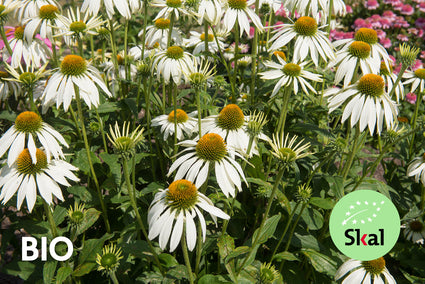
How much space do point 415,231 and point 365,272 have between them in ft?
3.11

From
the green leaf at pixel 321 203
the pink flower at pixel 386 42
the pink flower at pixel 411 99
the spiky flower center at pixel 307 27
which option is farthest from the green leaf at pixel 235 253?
the pink flower at pixel 386 42

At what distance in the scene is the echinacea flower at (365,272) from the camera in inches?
69.9

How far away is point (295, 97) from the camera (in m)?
2.47

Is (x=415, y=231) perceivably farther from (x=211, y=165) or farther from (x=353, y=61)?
(x=211, y=165)

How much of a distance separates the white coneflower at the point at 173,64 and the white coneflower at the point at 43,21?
0.72 metres

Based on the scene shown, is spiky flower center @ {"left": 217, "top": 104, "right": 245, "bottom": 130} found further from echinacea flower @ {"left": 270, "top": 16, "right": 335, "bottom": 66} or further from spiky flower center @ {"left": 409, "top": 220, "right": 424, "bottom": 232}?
spiky flower center @ {"left": 409, "top": 220, "right": 424, "bottom": 232}

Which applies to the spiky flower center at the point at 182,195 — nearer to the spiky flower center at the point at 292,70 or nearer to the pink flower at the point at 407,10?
the spiky flower center at the point at 292,70

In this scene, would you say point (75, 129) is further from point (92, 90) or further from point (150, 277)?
point (150, 277)

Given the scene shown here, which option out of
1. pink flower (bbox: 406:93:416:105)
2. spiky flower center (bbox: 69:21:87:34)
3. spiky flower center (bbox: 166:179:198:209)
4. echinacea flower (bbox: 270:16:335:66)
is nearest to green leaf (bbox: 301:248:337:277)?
spiky flower center (bbox: 166:179:198:209)

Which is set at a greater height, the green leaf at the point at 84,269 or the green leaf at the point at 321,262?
the green leaf at the point at 84,269

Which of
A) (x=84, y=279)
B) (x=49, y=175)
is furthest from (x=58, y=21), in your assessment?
(x=84, y=279)

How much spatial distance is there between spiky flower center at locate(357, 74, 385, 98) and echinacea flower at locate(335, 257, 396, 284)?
79 centimetres

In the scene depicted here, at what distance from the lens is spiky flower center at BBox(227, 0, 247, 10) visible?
2.23 metres

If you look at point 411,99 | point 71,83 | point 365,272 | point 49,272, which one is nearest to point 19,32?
point 71,83
